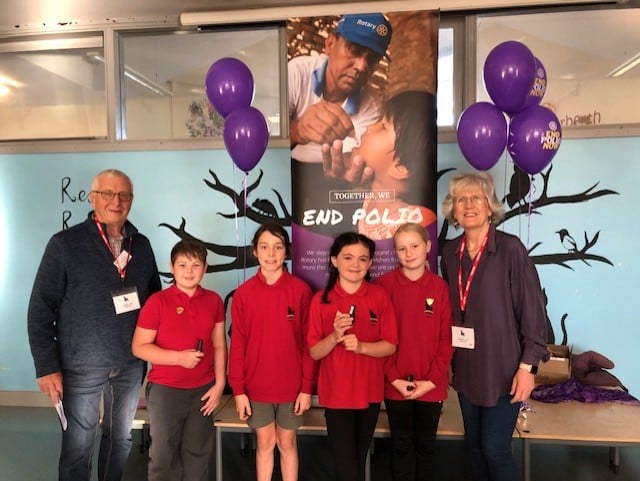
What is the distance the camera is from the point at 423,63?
2.46 m

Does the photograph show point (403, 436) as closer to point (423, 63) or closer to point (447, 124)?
point (423, 63)

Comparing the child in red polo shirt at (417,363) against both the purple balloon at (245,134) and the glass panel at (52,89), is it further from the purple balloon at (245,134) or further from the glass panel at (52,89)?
the glass panel at (52,89)

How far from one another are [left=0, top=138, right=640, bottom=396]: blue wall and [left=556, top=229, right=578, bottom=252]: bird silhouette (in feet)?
0.08

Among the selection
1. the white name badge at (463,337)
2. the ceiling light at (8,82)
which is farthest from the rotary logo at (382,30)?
the ceiling light at (8,82)

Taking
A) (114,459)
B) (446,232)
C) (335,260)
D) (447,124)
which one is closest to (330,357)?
(335,260)

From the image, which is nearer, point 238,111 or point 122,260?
point 122,260

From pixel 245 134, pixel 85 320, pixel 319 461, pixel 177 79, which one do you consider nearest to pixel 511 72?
pixel 245 134

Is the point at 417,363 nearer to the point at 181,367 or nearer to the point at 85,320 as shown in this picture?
the point at 181,367

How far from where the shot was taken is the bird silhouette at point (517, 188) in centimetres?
310

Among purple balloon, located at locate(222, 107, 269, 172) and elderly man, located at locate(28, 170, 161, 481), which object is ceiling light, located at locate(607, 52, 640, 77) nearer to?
purple balloon, located at locate(222, 107, 269, 172)

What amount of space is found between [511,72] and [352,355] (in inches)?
55.6

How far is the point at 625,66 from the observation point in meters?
3.18

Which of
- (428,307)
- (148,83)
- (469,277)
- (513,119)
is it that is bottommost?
(428,307)

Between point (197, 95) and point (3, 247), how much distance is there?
1.87 metres
